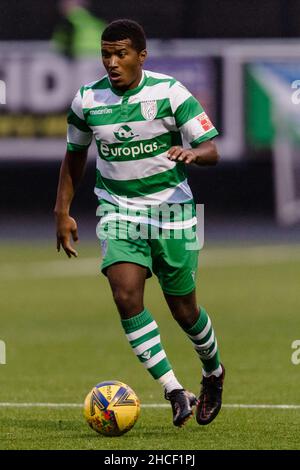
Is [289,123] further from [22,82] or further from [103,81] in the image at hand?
[103,81]

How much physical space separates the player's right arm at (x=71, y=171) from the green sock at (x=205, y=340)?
0.84 m

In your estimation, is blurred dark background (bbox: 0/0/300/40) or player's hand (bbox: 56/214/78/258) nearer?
player's hand (bbox: 56/214/78/258)

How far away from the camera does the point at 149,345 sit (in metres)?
7.99

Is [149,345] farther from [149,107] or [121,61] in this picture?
[121,61]

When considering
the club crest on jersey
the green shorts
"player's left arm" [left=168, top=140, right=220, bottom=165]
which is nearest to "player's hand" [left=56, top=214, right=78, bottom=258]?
the green shorts

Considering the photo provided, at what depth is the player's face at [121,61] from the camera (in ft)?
26.1

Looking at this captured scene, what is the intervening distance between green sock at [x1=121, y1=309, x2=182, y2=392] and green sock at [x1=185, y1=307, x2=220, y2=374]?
0.38 meters

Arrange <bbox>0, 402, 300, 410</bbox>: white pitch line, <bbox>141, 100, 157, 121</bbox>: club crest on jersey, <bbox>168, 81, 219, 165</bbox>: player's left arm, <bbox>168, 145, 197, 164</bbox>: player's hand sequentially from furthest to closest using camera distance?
1. <bbox>0, 402, 300, 410</bbox>: white pitch line
2. <bbox>141, 100, 157, 121</bbox>: club crest on jersey
3. <bbox>168, 81, 219, 165</bbox>: player's left arm
4. <bbox>168, 145, 197, 164</bbox>: player's hand

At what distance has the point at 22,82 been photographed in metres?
24.5

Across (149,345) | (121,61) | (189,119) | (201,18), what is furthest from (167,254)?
(201,18)

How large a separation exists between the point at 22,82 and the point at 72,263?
4.45 m

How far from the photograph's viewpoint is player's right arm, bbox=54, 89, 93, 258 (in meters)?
8.23

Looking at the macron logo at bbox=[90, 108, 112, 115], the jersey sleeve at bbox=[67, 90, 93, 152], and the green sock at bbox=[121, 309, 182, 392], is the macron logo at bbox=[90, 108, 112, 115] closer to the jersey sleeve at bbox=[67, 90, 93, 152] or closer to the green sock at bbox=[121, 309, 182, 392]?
the jersey sleeve at bbox=[67, 90, 93, 152]

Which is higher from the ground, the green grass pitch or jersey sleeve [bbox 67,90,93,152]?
jersey sleeve [bbox 67,90,93,152]
